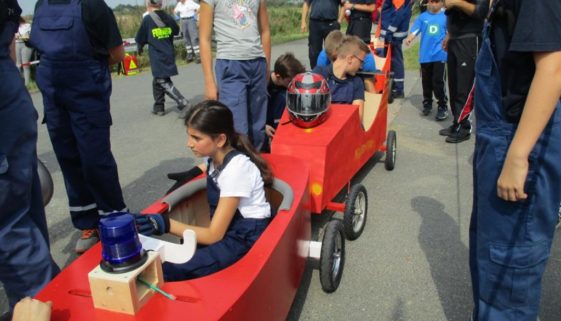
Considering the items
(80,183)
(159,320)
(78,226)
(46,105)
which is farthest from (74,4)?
(159,320)

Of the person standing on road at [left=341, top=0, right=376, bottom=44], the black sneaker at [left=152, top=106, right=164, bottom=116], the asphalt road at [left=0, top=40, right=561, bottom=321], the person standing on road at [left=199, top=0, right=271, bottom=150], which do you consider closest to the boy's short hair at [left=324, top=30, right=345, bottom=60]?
the person standing on road at [left=199, top=0, right=271, bottom=150]

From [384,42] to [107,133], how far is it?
5.23 meters

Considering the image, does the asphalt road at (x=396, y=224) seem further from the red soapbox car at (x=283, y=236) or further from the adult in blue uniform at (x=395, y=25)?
the adult in blue uniform at (x=395, y=25)

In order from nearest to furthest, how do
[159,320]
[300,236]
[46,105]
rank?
[159,320]
[300,236]
[46,105]

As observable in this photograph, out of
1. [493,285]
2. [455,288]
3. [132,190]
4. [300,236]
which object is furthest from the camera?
[132,190]

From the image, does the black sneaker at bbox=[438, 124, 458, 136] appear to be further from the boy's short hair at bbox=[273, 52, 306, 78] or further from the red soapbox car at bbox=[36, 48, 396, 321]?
the boy's short hair at bbox=[273, 52, 306, 78]

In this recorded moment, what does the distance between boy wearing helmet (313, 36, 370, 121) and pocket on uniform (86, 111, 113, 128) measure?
1813 millimetres

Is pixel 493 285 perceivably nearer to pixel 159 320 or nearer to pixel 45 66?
pixel 159 320

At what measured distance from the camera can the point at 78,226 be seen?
10.9ft

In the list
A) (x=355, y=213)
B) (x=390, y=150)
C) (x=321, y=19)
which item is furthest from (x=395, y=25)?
(x=355, y=213)

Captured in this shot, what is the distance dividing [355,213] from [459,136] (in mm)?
2761

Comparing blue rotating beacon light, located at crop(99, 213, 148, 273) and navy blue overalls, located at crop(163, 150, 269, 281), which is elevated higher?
blue rotating beacon light, located at crop(99, 213, 148, 273)

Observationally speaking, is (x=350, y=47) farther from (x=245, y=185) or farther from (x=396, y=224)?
(x=245, y=185)

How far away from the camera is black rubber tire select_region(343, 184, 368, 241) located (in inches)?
124
